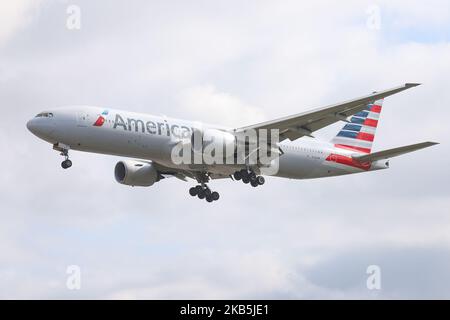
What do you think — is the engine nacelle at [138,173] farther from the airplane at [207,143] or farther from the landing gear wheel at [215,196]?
the landing gear wheel at [215,196]

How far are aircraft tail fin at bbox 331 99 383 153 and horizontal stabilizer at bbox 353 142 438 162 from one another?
220cm

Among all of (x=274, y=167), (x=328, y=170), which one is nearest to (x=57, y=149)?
(x=274, y=167)

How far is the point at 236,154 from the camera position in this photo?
56.2 meters

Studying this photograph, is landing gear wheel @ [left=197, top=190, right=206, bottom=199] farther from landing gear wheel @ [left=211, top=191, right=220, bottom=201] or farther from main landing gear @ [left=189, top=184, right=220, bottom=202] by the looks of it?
landing gear wheel @ [left=211, top=191, right=220, bottom=201]

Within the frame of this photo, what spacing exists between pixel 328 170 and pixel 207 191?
23.9 ft

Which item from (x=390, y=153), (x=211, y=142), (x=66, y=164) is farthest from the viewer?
(x=390, y=153)

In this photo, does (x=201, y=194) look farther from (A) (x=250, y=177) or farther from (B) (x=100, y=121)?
(B) (x=100, y=121)

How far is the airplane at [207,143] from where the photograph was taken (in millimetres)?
52562

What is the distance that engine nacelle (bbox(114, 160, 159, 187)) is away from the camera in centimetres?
6028

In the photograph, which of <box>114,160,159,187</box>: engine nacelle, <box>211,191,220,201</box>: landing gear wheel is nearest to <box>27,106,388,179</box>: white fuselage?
<box>114,160,159,187</box>: engine nacelle

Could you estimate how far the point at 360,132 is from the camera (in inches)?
2534

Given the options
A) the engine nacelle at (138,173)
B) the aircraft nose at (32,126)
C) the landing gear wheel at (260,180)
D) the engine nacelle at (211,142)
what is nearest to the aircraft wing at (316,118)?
the engine nacelle at (211,142)

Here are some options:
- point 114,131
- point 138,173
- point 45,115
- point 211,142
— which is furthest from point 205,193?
point 45,115

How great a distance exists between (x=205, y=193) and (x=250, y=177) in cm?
432
